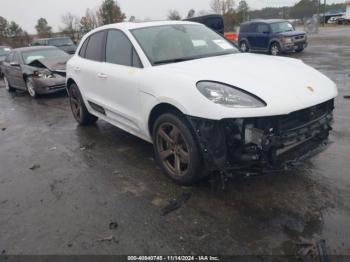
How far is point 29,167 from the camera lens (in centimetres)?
483

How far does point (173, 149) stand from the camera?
3.79 m

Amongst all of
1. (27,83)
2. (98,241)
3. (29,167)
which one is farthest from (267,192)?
(27,83)

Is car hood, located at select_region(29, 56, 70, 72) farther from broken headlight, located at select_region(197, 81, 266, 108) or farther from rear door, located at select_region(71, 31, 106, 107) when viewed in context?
broken headlight, located at select_region(197, 81, 266, 108)

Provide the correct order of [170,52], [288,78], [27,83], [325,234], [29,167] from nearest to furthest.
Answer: [325,234], [288,78], [170,52], [29,167], [27,83]

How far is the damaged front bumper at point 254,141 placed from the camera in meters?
3.12

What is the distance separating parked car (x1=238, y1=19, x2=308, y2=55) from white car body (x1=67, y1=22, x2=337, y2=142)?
45.4 ft

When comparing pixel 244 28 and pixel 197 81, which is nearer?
pixel 197 81

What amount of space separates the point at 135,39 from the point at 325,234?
3.06 meters

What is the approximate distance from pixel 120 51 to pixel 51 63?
6643mm

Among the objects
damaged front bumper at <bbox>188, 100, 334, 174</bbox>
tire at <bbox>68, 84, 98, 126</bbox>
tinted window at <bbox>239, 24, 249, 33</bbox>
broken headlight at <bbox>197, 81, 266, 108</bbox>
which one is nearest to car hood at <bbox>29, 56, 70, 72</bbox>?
tire at <bbox>68, 84, 98, 126</bbox>

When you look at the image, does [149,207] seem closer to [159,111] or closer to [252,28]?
[159,111]

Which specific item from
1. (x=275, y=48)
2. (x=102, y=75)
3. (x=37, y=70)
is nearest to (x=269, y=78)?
(x=102, y=75)

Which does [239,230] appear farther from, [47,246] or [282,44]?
[282,44]

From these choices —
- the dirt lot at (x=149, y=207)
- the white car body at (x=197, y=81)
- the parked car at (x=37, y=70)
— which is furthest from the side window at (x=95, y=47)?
the parked car at (x=37, y=70)
